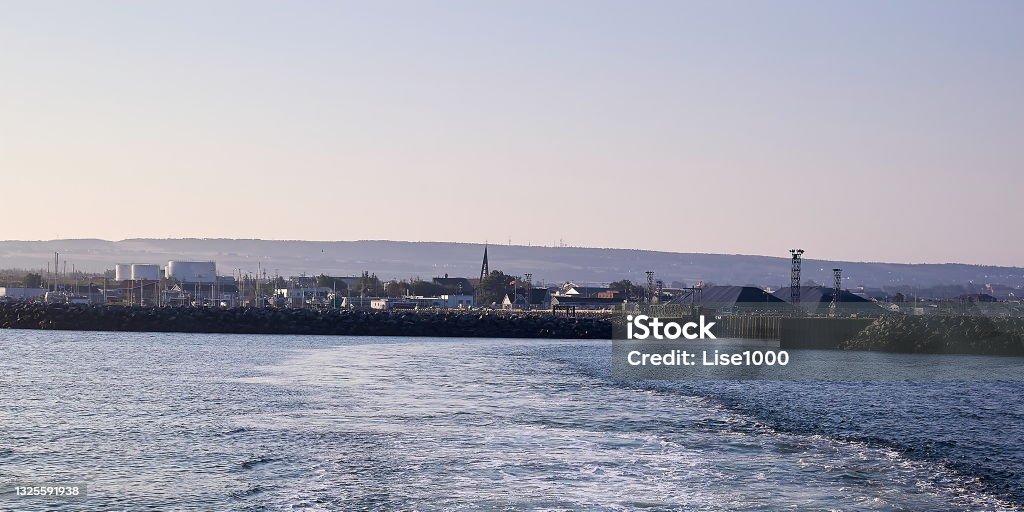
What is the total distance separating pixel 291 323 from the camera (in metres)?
135

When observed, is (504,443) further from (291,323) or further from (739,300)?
(739,300)

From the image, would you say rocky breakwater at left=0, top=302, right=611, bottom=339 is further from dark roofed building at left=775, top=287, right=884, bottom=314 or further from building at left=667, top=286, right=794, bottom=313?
dark roofed building at left=775, top=287, right=884, bottom=314

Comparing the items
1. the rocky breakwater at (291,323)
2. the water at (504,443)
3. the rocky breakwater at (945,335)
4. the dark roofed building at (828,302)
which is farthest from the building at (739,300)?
the water at (504,443)

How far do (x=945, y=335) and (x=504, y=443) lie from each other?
234ft

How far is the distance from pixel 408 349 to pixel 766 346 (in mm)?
33951

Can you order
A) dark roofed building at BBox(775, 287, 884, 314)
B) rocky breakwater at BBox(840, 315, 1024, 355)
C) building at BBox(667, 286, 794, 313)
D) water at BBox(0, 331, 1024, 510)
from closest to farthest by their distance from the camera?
1. water at BBox(0, 331, 1024, 510)
2. rocky breakwater at BBox(840, 315, 1024, 355)
3. dark roofed building at BBox(775, 287, 884, 314)
4. building at BBox(667, 286, 794, 313)

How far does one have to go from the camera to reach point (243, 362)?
230 feet

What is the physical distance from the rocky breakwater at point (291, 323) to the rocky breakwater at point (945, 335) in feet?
135

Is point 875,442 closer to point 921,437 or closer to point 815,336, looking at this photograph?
point 921,437

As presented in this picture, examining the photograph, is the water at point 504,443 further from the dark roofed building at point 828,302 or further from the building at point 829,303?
the dark roofed building at point 828,302

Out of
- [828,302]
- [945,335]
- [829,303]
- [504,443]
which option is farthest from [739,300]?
[504,443]

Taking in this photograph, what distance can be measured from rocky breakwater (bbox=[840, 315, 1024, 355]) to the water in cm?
3652

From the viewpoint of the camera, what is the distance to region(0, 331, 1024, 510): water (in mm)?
23391

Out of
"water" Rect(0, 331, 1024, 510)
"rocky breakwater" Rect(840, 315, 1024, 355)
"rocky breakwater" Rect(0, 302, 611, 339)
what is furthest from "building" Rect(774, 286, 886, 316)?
"water" Rect(0, 331, 1024, 510)
